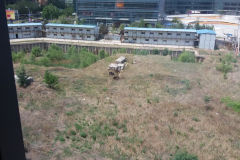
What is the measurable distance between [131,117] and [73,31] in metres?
19.0

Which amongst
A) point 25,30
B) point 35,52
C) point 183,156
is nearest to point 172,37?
point 35,52

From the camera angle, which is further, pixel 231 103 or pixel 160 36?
pixel 160 36

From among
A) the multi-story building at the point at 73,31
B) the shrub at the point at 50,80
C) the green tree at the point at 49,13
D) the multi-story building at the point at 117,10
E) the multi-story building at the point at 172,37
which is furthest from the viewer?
the green tree at the point at 49,13

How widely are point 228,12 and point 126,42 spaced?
30.2 meters

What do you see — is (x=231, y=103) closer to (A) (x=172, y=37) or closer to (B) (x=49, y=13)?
(A) (x=172, y=37)

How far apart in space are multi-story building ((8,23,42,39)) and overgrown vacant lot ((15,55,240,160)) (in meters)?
14.2

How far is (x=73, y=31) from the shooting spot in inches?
965

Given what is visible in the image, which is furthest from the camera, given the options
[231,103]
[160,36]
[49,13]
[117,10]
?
[49,13]

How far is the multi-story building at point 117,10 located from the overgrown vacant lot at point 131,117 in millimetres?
20354

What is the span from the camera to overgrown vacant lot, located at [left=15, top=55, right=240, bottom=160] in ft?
18.6

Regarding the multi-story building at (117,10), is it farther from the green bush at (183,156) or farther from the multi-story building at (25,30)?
the green bush at (183,156)

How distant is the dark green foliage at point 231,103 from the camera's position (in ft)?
27.6

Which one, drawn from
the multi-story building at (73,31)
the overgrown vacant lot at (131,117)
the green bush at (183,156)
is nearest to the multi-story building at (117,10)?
the multi-story building at (73,31)

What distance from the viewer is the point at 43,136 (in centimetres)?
593
